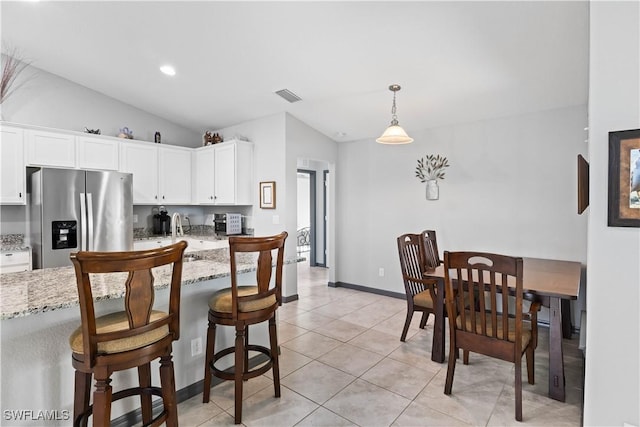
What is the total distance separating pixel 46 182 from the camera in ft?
11.5

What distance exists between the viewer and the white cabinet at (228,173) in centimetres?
484

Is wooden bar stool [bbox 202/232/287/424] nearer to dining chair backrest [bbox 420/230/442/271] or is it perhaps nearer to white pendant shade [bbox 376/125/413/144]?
white pendant shade [bbox 376/125/413/144]

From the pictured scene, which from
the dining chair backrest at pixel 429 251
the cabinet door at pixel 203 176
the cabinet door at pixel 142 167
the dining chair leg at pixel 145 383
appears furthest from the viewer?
the cabinet door at pixel 203 176

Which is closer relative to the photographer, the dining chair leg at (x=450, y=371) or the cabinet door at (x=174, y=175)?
the dining chair leg at (x=450, y=371)

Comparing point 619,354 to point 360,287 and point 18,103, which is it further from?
point 18,103

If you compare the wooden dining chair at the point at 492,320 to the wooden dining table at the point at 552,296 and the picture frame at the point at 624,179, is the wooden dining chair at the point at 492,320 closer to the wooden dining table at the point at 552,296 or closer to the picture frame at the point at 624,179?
→ the wooden dining table at the point at 552,296

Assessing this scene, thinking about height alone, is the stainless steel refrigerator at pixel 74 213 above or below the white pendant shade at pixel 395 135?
below

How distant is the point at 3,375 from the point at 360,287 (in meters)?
4.34

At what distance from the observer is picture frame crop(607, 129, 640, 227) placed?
4.64 feet

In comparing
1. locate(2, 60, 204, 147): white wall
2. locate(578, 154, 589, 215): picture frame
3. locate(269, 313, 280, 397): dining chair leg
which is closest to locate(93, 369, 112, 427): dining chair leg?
locate(269, 313, 280, 397): dining chair leg

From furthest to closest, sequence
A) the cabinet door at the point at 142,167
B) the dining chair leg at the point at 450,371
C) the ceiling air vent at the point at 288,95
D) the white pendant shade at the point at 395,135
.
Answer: the cabinet door at the point at 142,167, the ceiling air vent at the point at 288,95, the white pendant shade at the point at 395,135, the dining chair leg at the point at 450,371

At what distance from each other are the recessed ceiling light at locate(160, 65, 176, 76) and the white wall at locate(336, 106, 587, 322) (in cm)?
270

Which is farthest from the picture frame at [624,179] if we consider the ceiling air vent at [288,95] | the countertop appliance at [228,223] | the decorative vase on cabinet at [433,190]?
the countertop appliance at [228,223]

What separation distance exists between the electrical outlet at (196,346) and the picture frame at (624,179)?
248 cm
